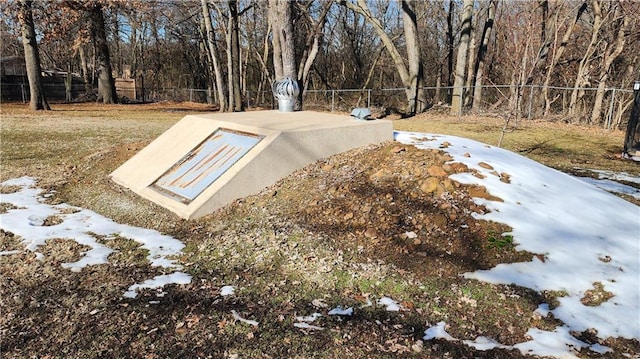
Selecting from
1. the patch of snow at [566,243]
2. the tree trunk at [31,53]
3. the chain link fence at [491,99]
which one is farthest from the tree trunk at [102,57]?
the patch of snow at [566,243]

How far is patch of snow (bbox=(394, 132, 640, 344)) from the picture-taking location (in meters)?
2.81

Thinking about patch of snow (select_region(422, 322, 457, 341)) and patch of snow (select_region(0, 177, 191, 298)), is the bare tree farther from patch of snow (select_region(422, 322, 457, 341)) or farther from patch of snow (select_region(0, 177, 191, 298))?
patch of snow (select_region(422, 322, 457, 341))

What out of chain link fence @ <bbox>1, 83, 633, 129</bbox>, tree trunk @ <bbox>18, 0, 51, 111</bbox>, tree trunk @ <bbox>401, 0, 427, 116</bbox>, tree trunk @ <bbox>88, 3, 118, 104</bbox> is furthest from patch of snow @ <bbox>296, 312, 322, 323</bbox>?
tree trunk @ <bbox>88, 3, 118, 104</bbox>

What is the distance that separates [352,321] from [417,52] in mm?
17213

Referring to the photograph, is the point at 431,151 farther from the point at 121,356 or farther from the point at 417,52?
the point at 417,52

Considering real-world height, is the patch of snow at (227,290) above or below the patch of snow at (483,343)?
above

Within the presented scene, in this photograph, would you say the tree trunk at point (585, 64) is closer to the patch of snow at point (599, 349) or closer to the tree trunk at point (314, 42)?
the tree trunk at point (314, 42)

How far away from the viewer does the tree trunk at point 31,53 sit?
1622 centimetres

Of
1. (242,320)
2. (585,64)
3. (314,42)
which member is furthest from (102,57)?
(242,320)

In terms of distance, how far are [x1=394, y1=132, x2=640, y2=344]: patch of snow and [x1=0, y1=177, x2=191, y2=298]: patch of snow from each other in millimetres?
2578

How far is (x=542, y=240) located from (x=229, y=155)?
11.7 feet

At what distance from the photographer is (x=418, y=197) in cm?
431

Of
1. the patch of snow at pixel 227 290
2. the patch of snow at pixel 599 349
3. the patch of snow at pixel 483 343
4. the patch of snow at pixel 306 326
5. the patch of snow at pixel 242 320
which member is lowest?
the patch of snow at pixel 599 349

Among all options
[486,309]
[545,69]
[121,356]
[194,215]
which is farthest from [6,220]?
[545,69]
